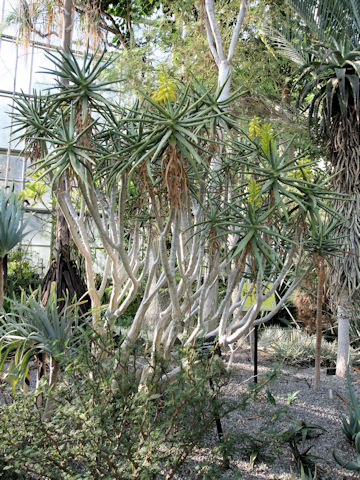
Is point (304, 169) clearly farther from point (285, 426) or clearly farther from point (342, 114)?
point (285, 426)

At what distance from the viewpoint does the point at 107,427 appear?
230 centimetres

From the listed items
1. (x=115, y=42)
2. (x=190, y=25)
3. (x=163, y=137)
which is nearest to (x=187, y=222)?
(x=163, y=137)

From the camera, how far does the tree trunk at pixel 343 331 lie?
16.7 ft

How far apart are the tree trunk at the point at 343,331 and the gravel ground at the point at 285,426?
147 mm

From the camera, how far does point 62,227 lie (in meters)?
5.13

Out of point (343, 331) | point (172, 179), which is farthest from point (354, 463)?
point (343, 331)

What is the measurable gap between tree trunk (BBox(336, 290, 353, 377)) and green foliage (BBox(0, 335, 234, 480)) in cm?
297

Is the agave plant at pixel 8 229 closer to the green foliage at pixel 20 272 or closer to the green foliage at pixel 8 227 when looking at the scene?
the green foliage at pixel 8 227

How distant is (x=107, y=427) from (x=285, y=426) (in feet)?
5.61

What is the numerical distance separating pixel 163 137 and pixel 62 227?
9.92 feet

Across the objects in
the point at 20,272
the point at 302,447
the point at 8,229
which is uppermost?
the point at 20,272

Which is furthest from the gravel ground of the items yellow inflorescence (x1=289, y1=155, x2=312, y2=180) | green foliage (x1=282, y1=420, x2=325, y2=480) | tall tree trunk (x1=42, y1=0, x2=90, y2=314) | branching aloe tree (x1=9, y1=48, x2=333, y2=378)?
tall tree trunk (x1=42, y1=0, x2=90, y2=314)

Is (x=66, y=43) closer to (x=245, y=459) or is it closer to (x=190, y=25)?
(x=190, y=25)

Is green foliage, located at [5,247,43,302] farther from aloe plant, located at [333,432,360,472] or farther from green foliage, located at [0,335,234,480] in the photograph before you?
aloe plant, located at [333,432,360,472]
